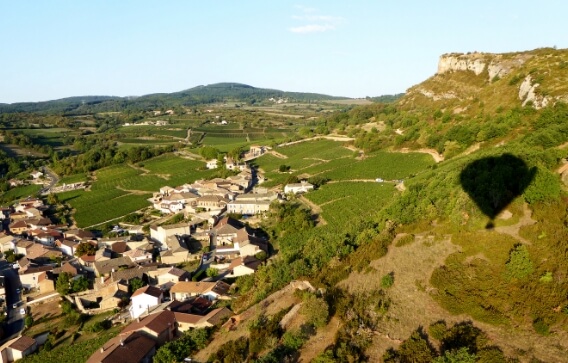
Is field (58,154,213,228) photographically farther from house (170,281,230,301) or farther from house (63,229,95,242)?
house (170,281,230,301)

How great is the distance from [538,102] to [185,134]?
110 m

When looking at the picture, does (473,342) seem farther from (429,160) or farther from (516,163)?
(429,160)

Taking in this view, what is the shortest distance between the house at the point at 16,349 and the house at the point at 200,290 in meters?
10.2

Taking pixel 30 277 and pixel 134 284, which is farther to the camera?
pixel 30 277

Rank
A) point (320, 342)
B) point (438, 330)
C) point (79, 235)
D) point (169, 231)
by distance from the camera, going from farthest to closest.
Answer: point (79, 235) → point (169, 231) → point (320, 342) → point (438, 330)

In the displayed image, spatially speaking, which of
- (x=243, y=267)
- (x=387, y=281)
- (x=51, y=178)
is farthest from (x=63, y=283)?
(x=51, y=178)

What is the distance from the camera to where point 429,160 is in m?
51.5

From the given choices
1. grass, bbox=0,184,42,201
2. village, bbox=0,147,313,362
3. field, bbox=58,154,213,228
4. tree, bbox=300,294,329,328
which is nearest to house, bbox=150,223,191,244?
village, bbox=0,147,313,362

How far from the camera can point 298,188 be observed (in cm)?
5453

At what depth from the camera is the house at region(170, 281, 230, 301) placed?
31.8 m

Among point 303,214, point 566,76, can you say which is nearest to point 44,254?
point 303,214

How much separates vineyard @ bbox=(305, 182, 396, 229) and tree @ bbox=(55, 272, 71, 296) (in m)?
24.7

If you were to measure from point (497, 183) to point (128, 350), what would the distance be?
78.1 feet

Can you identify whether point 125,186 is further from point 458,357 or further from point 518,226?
point 458,357
